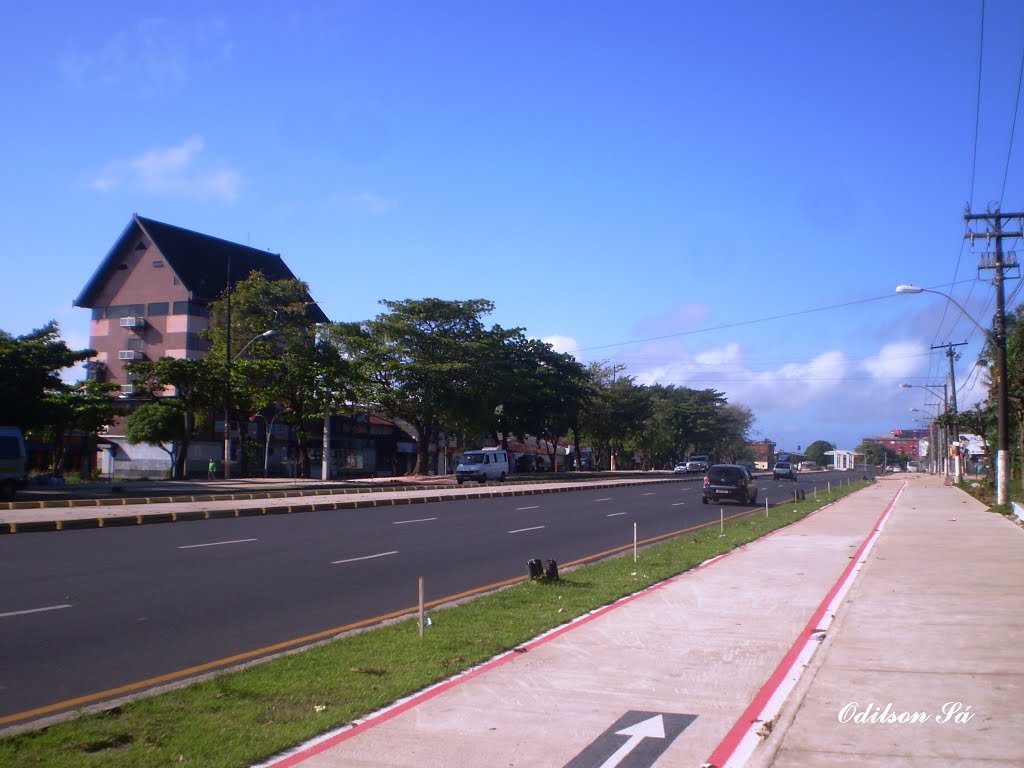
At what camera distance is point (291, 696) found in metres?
6.87

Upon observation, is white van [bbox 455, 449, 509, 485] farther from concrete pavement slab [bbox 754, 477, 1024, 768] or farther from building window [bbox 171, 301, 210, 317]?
concrete pavement slab [bbox 754, 477, 1024, 768]

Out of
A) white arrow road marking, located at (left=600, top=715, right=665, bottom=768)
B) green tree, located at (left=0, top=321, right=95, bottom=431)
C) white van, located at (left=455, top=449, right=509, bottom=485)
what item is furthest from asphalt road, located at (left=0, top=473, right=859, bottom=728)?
white van, located at (left=455, top=449, right=509, bottom=485)

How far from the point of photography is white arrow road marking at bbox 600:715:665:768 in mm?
5595

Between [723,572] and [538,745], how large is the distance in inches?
342

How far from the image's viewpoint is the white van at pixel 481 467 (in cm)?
5100

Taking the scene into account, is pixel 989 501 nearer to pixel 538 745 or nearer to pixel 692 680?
pixel 692 680

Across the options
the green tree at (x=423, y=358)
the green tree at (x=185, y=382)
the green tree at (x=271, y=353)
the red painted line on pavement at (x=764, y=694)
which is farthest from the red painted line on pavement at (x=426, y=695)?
the green tree at (x=423, y=358)

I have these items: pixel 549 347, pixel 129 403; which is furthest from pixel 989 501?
pixel 129 403

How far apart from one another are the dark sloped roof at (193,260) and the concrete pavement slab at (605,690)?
55819 millimetres

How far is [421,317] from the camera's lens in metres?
56.5

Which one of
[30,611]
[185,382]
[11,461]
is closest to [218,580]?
[30,611]

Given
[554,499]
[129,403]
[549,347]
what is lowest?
[554,499]

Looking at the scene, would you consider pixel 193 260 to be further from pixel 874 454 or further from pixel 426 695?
pixel 874 454

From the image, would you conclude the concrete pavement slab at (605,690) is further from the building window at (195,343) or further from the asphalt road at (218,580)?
the building window at (195,343)
